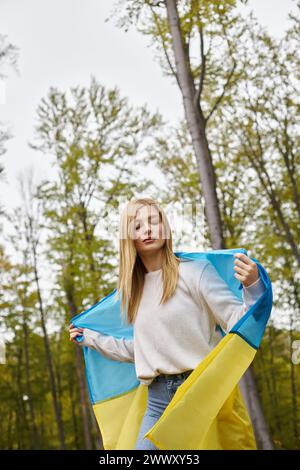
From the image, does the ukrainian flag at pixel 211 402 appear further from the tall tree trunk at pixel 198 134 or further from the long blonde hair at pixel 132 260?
the tall tree trunk at pixel 198 134

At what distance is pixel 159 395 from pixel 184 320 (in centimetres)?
39

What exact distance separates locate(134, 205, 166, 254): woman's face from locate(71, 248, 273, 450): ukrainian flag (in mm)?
174

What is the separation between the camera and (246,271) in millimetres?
2311

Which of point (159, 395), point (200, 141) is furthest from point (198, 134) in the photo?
point (159, 395)

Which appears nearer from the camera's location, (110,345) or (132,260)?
(132,260)

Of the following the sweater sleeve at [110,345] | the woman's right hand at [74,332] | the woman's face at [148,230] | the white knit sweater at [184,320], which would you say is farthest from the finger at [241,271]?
the woman's right hand at [74,332]

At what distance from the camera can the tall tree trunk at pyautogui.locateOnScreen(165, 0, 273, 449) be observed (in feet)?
23.9

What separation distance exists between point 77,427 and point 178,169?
55.8ft

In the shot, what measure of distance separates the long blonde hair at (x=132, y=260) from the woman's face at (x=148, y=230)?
0.08 feet

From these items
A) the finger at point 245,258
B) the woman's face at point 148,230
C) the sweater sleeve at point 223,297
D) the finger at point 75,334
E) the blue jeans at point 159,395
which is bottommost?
the blue jeans at point 159,395

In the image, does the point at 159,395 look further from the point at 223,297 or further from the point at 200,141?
the point at 200,141

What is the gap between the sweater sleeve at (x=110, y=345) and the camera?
308cm

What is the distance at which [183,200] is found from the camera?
48.6 ft

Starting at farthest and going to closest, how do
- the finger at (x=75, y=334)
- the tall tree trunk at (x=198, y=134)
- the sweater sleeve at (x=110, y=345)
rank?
1. the tall tree trunk at (x=198, y=134)
2. the finger at (x=75, y=334)
3. the sweater sleeve at (x=110, y=345)
